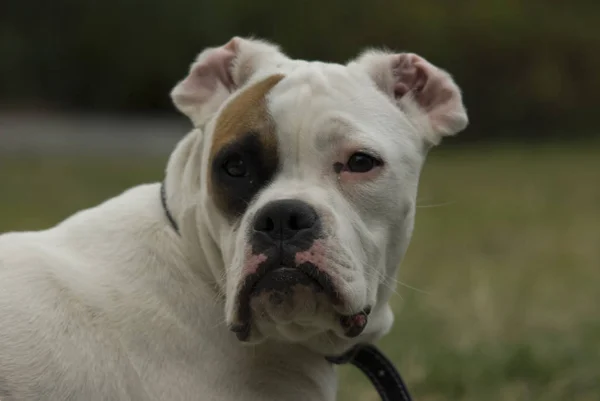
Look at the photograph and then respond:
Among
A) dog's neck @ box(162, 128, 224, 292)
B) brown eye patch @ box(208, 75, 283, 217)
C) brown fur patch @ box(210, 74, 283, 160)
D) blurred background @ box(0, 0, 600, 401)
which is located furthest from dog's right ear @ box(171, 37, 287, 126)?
blurred background @ box(0, 0, 600, 401)

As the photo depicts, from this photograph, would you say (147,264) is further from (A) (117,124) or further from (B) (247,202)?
(A) (117,124)

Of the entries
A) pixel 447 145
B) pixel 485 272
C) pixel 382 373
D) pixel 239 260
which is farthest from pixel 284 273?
pixel 447 145

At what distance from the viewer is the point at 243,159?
12.0ft

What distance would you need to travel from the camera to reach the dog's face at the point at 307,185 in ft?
11.3

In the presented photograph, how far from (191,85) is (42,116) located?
2209cm

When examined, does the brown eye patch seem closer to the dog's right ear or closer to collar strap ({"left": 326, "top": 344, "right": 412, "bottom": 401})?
the dog's right ear

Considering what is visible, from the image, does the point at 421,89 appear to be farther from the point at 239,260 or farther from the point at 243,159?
the point at 239,260

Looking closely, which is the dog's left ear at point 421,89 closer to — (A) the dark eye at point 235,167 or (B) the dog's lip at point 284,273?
(A) the dark eye at point 235,167

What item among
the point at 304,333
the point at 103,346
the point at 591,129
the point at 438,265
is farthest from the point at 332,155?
the point at 591,129

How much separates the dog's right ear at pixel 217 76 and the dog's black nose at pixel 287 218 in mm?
792

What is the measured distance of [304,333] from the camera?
3.67 meters

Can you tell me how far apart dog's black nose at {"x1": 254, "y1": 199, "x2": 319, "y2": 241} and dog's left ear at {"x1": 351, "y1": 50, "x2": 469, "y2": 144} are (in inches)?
33.8

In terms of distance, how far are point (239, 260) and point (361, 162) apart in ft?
1.93

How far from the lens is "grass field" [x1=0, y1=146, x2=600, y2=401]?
5652mm
